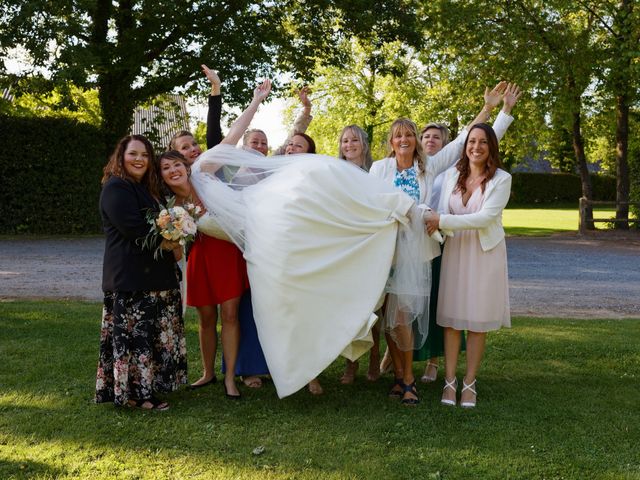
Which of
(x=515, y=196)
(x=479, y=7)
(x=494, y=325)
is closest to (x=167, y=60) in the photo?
(x=479, y=7)

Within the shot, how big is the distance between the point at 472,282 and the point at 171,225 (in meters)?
2.50

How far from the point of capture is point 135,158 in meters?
5.37

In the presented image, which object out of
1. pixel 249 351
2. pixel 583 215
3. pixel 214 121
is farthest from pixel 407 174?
pixel 583 215

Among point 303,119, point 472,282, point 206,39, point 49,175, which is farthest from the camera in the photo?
point 49,175

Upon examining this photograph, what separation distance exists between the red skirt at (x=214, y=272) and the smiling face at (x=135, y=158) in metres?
0.77

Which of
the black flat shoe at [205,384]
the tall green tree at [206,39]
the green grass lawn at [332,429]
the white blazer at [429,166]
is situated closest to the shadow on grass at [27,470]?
the green grass lawn at [332,429]

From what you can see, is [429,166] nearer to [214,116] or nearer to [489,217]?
[489,217]

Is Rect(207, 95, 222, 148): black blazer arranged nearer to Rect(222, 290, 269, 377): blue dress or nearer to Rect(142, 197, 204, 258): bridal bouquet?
Rect(142, 197, 204, 258): bridal bouquet

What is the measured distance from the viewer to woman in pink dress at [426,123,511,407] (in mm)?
5516

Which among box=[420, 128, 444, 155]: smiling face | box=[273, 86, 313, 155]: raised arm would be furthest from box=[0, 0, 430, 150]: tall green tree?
box=[420, 128, 444, 155]: smiling face

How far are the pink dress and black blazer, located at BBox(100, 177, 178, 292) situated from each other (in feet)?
7.84

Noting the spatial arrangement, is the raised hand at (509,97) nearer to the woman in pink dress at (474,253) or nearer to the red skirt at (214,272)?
the woman in pink dress at (474,253)

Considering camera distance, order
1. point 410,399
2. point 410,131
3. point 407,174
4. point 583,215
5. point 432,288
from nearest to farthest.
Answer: point 410,399, point 410,131, point 407,174, point 432,288, point 583,215

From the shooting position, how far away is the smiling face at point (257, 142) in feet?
20.9
